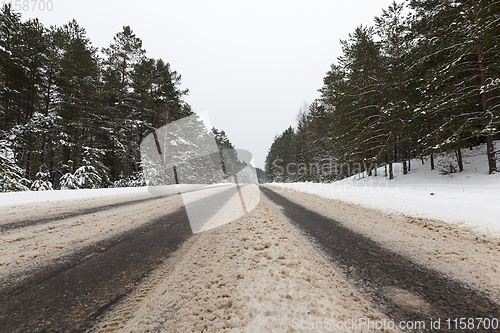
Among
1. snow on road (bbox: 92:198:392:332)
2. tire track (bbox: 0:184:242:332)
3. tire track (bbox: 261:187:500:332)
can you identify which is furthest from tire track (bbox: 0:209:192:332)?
tire track (bbox: 261:187:500:332)

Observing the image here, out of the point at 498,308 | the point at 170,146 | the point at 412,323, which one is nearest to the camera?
the point at 412,323

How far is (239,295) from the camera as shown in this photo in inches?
60.6

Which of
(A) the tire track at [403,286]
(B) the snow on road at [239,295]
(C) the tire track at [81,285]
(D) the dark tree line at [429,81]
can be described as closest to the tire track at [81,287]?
(C) the tire track at [81,285]

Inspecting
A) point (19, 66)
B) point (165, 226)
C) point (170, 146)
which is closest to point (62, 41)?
point (19, 66)

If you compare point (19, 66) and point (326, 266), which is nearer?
point (326, 266)

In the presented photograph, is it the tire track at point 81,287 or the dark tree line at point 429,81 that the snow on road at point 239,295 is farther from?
the dark tree line at point 429,81

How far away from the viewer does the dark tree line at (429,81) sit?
27.9 ft

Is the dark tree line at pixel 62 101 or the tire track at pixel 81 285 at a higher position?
the dark tree line at pixel 62 101

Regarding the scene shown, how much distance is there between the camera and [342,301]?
1.51 meters

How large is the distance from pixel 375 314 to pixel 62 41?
23.5m

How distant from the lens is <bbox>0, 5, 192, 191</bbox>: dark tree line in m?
12.4

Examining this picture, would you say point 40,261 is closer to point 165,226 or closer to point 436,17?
point 165,226

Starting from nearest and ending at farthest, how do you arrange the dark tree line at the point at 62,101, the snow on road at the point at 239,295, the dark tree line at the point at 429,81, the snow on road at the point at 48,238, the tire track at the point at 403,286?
the snow on road at the point at 239,295 → the tire track at the point at 403,286 → the snow on road at the point at 48,238 → the dark tree line at the point at 429,81 → the dark tree line at the point at 62,101

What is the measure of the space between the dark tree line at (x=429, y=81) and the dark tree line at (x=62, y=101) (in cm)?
1841
